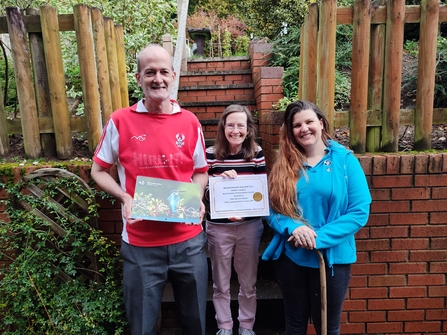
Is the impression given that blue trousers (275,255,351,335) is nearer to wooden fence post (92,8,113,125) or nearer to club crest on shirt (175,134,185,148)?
club crest on shirt (175,134,185,148)

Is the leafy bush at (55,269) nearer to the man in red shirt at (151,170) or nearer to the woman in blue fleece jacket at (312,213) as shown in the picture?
the man in red shirt at (151,170)

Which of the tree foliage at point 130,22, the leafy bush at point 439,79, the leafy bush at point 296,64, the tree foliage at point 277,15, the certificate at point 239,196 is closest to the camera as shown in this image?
the certificate at point 239,196

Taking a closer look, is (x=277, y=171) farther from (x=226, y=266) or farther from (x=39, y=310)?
(x=39, y=310)

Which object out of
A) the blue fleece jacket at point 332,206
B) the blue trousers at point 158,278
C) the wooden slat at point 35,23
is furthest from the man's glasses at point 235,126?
the wooden slat at point 35,23

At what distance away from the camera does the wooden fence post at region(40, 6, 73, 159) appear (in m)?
2.38

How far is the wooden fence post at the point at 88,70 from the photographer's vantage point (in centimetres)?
239

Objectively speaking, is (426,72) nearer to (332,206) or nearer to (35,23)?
(332,206)

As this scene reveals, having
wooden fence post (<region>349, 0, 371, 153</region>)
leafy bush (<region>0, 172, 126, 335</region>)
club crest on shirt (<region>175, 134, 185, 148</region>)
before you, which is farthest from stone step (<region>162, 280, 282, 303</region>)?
club crest on shirt (<region>175, 134, 185, 148</region>)

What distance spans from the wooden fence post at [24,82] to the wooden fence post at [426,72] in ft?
9.77

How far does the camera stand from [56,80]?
8.07ft

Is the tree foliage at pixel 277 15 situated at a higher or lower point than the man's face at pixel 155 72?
higher

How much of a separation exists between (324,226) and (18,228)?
2026 mm

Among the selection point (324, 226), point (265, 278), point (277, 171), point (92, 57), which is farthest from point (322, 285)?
point (92, 57)

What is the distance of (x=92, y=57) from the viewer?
2.44 metres
